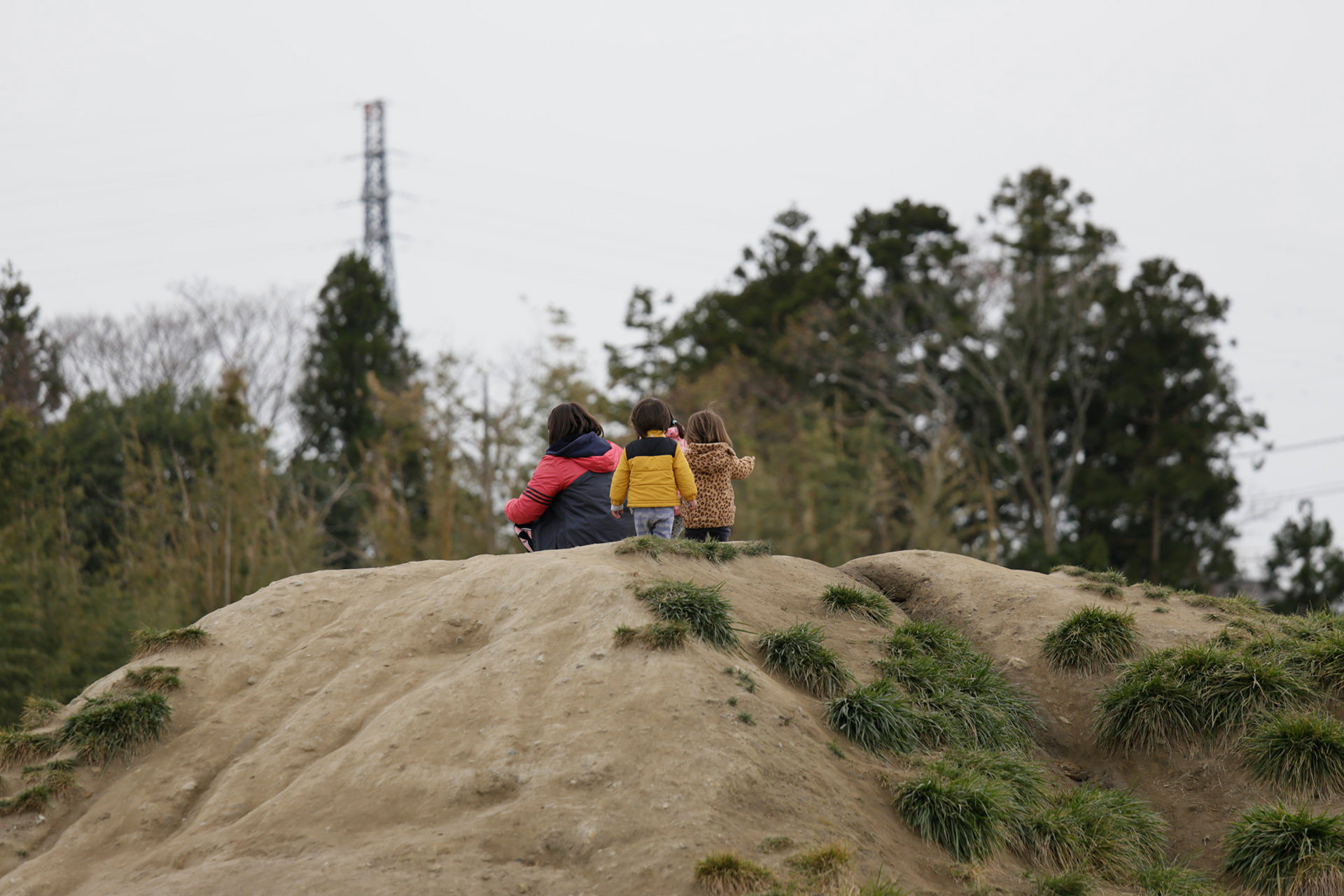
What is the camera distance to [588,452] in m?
8.28

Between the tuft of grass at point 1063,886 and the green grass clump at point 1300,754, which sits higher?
the green grass clump at point 1300,754

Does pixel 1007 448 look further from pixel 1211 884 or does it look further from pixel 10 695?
pixel 1211 884

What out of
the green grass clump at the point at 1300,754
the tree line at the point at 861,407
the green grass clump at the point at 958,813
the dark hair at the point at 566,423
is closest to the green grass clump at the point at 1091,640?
the green grass clump at the point at 1300,754

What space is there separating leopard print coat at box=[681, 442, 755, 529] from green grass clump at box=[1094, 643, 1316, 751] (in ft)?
10.2

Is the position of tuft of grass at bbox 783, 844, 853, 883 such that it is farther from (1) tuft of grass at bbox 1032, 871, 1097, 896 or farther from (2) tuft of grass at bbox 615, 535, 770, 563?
(2) tuft of grass at bbox 615, 535, 770, 563

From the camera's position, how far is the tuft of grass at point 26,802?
19.2ft

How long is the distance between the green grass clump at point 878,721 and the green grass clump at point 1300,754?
6.44 feet

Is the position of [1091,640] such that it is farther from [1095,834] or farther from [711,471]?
[711,471]

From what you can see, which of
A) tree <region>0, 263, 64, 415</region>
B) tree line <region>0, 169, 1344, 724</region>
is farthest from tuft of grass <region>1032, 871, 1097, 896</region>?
tree <region>0, 263, 64, 415</region>

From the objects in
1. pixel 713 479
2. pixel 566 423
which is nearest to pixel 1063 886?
pixel 713 479

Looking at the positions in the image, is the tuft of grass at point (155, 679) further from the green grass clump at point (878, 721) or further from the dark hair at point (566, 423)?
the green grass clump at point (878, 721)

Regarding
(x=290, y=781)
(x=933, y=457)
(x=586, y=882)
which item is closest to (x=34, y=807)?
(x=290, y=781)

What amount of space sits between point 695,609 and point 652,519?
1738 mm

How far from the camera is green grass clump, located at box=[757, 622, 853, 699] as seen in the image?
6496mm
